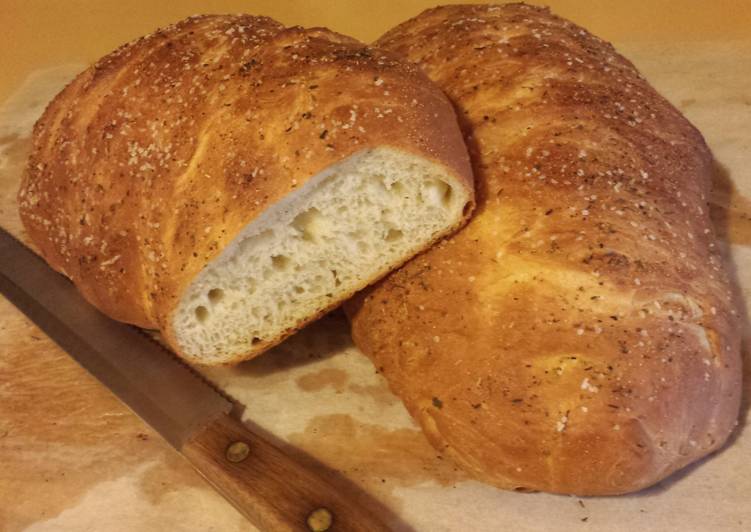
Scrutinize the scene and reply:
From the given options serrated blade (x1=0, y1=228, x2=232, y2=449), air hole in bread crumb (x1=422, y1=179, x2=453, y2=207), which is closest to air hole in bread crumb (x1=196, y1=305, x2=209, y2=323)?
serrated blade (x1=0, y1=228, x2=232, y2=449)

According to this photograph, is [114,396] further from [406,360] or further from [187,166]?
[406,360]

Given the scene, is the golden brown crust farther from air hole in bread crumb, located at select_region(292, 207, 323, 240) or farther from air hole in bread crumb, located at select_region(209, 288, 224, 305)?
air hole in bread crumb, located at select_region(209, 288, 224, 305)

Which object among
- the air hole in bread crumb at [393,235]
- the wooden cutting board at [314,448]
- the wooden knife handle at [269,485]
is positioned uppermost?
the air hole in bread crumb at [393,235]

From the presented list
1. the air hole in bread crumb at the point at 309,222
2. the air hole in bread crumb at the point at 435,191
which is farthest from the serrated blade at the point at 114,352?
the air hole in bread crumb at the point at 435,191

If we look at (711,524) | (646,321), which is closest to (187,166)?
(646,321)

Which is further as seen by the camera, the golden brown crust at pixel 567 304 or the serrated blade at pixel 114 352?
the serrated blade at pixel 114 352

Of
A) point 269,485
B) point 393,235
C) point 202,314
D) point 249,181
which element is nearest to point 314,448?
point 269,485

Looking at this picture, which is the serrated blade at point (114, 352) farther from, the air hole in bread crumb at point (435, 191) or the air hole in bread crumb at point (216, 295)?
the air hole in bread crumb at point (435, 191)
